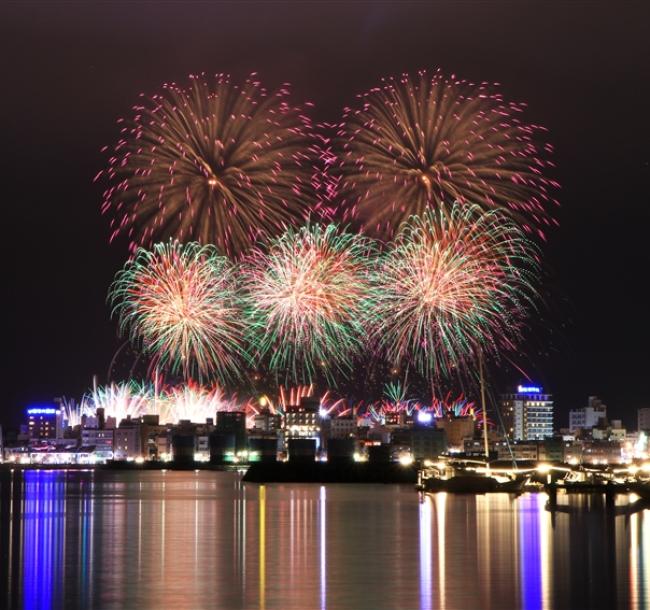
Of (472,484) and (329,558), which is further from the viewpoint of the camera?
(472,484)

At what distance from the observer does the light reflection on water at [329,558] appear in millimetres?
31641

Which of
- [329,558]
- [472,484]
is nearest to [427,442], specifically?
[472,484]

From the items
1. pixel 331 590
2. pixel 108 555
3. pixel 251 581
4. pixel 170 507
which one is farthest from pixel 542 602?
pixel 170 507

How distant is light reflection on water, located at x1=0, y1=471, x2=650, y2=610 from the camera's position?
3164 centimetres

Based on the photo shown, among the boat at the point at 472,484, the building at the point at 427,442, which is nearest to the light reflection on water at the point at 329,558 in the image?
the boat at the point at 472,484

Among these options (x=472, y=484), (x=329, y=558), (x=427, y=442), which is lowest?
(x=329, y=558)

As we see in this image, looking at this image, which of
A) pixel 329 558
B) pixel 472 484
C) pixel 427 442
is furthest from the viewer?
pixel 427 442

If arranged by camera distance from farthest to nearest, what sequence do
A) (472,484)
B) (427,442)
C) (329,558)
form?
1. (427,442)
2. (472,484)
3. (329,558)

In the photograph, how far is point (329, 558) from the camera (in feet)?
138

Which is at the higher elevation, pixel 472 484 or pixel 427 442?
pixel 427 442

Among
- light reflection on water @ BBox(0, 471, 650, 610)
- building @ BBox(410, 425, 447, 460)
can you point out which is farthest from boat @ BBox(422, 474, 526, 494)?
building @ BBox(410, 425, 447, 460)

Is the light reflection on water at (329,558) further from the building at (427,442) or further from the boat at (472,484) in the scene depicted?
the building at (427,442)

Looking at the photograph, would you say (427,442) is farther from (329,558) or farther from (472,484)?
(329,558)

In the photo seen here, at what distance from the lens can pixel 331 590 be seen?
33031mm
